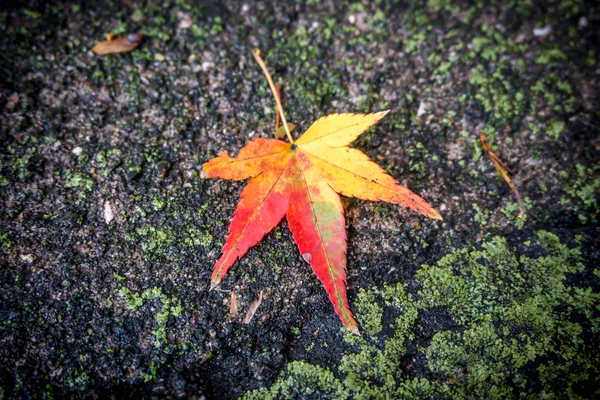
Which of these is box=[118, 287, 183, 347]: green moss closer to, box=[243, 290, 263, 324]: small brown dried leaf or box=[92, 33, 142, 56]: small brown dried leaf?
box=[243, 290, 263, 324]: small brown dried leaf

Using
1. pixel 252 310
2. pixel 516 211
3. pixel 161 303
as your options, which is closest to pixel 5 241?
pixel 161 303

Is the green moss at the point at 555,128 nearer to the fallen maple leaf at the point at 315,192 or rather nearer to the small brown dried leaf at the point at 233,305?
the fallen maple leaf at the point at 315,192

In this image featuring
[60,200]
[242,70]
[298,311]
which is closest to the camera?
[298,311]

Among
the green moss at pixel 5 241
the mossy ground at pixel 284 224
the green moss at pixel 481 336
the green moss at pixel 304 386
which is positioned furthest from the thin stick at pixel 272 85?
the green moss at pixel 5 241

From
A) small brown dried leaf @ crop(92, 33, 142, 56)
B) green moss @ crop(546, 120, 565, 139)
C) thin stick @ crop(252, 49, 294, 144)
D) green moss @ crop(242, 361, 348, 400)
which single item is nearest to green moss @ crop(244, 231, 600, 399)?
green moss @ crop(242, 361, 348, 400)

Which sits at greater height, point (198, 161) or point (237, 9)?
point (237, 9)

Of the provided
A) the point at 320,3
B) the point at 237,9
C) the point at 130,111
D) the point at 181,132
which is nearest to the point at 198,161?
the point at 181,132

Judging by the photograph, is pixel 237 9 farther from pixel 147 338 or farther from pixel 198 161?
pixel 147 338

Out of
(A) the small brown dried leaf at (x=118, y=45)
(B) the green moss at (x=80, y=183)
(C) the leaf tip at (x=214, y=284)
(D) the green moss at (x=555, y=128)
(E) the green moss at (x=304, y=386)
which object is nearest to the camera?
(E) the green moss at (x=304, y=386)
